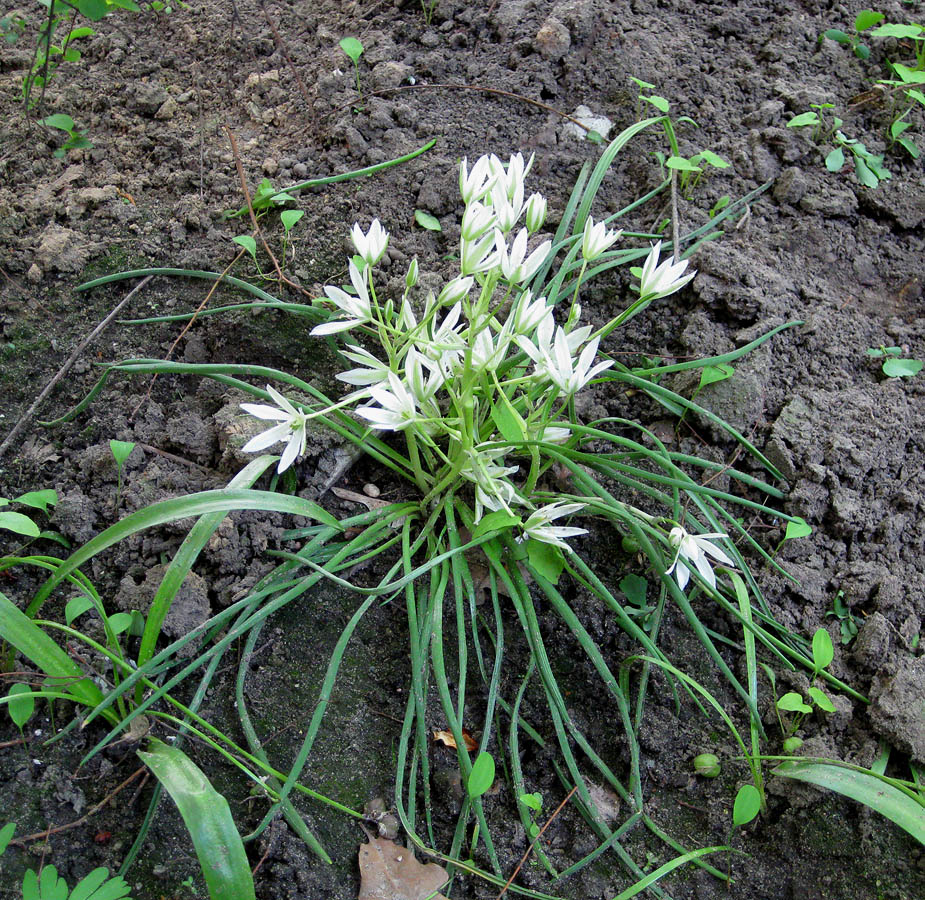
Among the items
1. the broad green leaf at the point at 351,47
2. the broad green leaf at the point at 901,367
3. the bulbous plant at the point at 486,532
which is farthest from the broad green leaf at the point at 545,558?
the broad green leaf at the point at 351,47

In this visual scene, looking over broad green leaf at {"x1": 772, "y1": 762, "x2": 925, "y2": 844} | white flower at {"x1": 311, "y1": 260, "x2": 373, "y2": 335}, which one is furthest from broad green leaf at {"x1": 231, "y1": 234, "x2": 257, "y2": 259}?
broad green leaf at {"x1": 772, "y1": 762, "x2": 925, "y2": 844}

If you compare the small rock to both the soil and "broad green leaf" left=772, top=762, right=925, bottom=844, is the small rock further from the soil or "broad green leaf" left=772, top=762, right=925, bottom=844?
"broad green leaf" left=772, top=762, right=925, bottom=844

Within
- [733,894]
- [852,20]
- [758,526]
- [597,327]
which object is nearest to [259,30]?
[597,327]

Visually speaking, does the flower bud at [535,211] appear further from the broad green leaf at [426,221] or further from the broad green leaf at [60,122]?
the broad green leaf at [60,122]

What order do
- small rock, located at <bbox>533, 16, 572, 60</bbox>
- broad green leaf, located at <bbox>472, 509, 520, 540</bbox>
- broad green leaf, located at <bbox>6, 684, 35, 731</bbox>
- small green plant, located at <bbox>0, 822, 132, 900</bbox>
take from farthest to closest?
small rock, located at <bbox>533, 16, 572, 60</bbox> < broad green leaf, located at <bbox>472, 509, 520, 540</bbox> < broad green leaf, located at <bbox>6, 684, 35, 731</bbox> < small green plant, located at <bbox>0, 822, 132, 900</bbox>

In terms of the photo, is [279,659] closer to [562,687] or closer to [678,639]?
[562,687]
